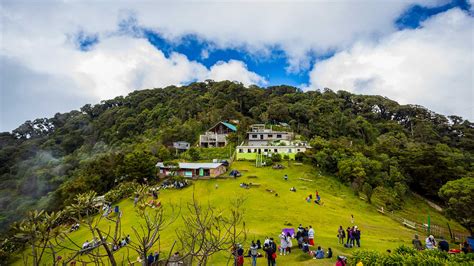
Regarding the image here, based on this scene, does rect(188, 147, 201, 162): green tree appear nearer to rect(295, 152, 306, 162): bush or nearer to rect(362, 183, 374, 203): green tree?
rect(295, 152, 306, 162): bush

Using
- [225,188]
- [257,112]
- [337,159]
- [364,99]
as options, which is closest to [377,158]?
[337,159]

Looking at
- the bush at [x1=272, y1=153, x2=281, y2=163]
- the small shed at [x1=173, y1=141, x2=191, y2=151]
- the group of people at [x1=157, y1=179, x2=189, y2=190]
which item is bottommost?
the group of people at [x1=157, y1=179, x2=189, y2=190]

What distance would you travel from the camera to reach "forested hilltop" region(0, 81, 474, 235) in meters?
43.4

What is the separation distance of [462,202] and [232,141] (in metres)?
40.5

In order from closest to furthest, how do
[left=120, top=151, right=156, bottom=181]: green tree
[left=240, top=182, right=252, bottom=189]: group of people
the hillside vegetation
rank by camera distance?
[left=240, top=182, right=252, bottom=189]: group of people < [left=120, top=151, right=156, bottom=181]: green tree < the hillside vegetation

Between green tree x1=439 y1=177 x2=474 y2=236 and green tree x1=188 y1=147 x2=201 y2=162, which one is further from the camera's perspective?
green tree x1=188 y1=147 x2=201 y2=162

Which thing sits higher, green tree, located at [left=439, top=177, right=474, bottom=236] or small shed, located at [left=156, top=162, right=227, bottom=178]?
small shed, located at [left=156, top=162, right=227, bottom=178]

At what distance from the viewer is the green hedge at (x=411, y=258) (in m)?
12.0

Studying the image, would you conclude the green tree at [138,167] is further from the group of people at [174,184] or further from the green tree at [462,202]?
the green tree at [462,202]

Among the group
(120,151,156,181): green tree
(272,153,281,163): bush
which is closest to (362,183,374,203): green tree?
(272,153,281,163): bush

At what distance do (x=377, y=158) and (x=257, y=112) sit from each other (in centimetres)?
3553

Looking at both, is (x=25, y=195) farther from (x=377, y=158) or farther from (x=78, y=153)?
(x=377, y=158)

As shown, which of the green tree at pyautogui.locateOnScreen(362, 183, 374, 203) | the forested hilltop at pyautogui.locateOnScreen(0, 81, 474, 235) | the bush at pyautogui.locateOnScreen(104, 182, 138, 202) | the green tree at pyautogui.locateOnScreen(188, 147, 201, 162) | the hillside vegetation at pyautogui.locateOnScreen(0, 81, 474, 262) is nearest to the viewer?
the bush at pyautogui.locateOnScreen(104, 182, 138, 202)

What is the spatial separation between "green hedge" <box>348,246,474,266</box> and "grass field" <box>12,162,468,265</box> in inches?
82.3
